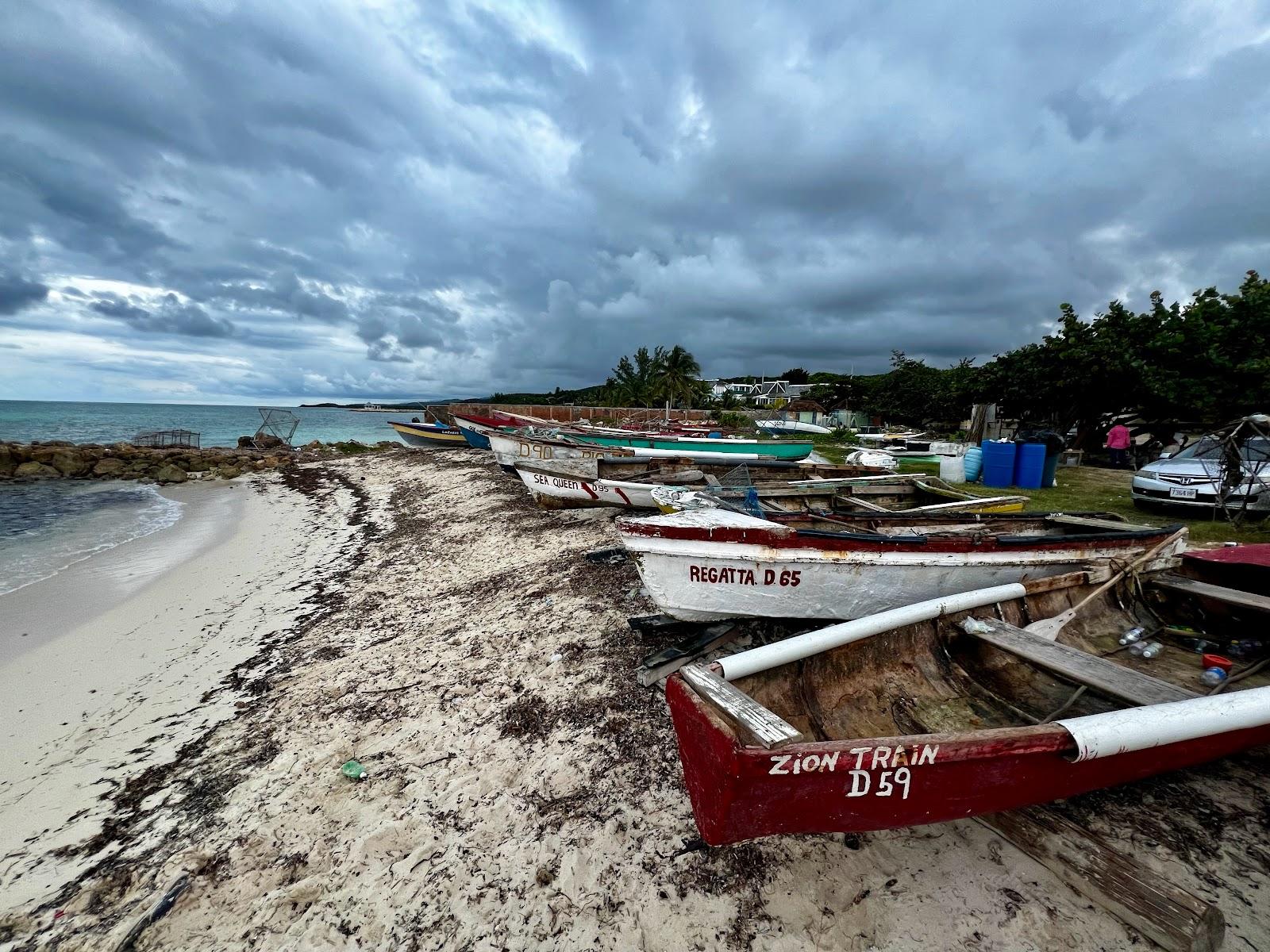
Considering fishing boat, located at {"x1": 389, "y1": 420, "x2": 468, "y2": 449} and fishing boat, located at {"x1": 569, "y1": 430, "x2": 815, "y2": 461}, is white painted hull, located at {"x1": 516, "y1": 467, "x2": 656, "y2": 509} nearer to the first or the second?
fishing boat, located at {"x1": 569, "y1": 430, "x2": 815, "y2": 461}

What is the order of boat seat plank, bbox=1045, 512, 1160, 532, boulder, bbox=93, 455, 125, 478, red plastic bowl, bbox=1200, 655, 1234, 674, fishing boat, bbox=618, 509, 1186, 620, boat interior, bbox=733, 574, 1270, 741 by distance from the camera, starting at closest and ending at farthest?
boat interior, bbox=733, 574, 1270, 741 → red plastic bowl, bbox=1200, 655, 1234, 674 → fishing boat, bbox=618, 509, 1186, 620 → boat seat plank, bbox=1045, 512, 1160, 532 → boulder, bbox=93, 455, 125, 478

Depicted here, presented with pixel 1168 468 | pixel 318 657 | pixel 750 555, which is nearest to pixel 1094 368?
pixel 1168 468

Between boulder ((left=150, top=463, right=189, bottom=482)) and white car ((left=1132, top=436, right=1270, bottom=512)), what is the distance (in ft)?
107

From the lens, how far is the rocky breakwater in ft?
77.0

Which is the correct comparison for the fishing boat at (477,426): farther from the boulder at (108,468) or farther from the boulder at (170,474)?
the boulder at (108,468)

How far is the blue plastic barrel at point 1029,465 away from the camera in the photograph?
13117mm

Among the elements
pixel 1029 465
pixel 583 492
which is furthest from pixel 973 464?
pixel 583 492

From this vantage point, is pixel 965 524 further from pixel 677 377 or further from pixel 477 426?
pixel 677 377

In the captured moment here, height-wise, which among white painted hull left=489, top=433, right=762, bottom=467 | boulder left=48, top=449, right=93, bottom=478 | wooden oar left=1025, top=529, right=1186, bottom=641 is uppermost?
white painted hull left=489, top=433, right=762, bottom=467

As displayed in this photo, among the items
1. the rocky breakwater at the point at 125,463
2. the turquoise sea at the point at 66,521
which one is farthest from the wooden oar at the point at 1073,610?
the rocky breakwater at the point at 125,463

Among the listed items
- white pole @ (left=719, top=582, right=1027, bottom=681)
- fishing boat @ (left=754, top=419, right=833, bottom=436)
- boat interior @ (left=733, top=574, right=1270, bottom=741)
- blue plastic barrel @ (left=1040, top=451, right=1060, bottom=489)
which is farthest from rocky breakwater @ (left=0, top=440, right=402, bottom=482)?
blue plastic barrel @ (left=1040, top=451, right=1060, bottom=489)

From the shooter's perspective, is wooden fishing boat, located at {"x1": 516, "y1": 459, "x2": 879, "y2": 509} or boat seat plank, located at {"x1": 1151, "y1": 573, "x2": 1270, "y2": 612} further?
wooden fishing boat, located at {"x1": 516, "y1": 459, "x2": 879, "y2": 509}

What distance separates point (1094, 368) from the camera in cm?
1947

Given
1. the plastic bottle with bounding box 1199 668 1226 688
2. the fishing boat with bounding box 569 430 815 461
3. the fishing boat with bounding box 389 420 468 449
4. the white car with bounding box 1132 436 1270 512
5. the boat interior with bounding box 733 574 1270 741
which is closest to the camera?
the boat interior with bounding box 733 574 1270 741
